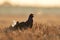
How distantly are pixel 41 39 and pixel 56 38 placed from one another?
0.48 metres

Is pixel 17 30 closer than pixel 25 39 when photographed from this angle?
No

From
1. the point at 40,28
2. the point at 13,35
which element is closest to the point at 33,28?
the point at 40,28

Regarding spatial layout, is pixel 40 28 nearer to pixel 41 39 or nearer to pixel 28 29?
pixel 28 29

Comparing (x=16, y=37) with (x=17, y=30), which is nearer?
(x=16, y=37)

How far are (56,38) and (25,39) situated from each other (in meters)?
0.96

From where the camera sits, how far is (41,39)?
432 inches

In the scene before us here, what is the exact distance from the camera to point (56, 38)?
11.1 meters

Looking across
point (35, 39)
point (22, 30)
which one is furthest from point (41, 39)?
point (22, 30)

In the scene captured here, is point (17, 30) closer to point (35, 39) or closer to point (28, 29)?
point (28, 29)

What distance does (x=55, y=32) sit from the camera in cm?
1187

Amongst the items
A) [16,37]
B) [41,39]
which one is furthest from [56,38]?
[16,37]

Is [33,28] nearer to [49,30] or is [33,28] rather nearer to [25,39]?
[49,30]

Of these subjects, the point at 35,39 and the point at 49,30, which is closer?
the point at 35,39

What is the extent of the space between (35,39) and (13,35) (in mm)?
720
